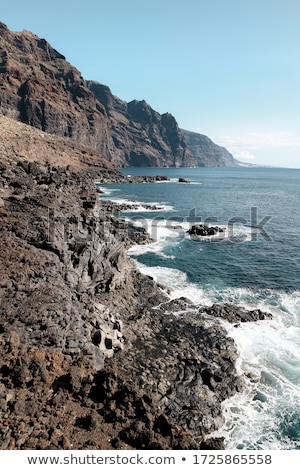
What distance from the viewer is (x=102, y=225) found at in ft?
99.0

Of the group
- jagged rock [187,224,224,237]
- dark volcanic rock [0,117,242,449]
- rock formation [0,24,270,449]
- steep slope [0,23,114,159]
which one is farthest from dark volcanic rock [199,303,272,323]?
steep slope [0,23,114,159]

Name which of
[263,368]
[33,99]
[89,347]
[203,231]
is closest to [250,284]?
[263,368]

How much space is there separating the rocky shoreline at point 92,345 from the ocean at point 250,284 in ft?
5.26

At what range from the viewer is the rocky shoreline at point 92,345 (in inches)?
508

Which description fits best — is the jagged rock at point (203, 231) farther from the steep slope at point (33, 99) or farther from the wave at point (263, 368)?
the steep slope at point (33, 99)

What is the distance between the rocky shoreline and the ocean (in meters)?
1.60

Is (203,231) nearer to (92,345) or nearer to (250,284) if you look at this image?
(250,284)

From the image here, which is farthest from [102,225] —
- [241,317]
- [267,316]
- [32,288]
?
[267,316]

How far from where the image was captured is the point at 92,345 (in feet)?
59.2

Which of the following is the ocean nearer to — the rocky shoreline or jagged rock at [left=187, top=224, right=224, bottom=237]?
jagged rock at [left=187, top=224, right=224, bottom=237]

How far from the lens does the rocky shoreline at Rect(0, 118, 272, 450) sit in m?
12.9

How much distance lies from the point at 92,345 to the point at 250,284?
2344 cm

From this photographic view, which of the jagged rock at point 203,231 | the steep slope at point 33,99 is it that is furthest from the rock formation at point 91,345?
the steep slope at point 33,99

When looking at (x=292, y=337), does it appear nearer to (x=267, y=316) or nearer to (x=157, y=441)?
(x=267, y=316)
